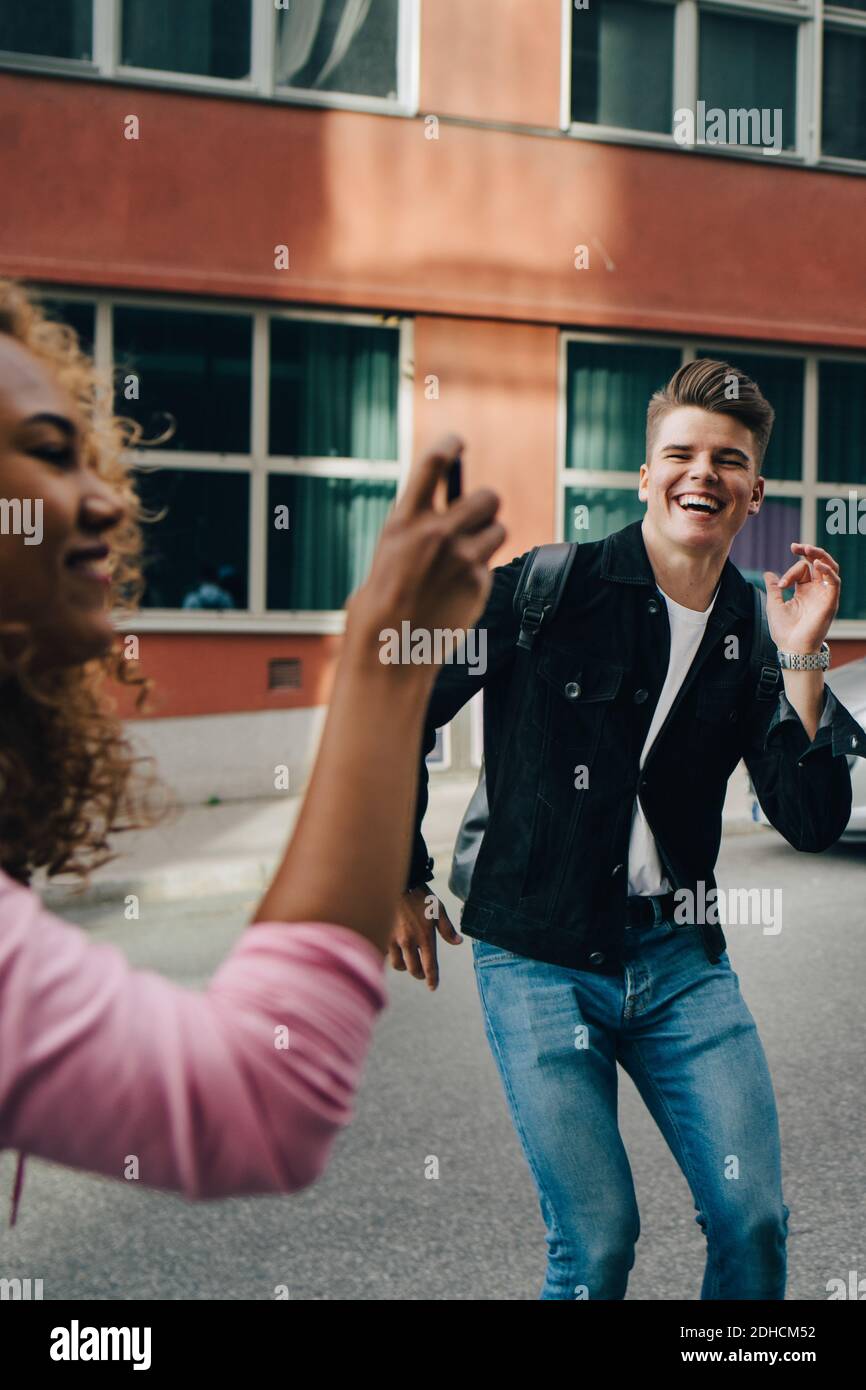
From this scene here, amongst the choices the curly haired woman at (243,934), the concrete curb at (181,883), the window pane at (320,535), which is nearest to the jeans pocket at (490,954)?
the curly haired woman at (243,934)

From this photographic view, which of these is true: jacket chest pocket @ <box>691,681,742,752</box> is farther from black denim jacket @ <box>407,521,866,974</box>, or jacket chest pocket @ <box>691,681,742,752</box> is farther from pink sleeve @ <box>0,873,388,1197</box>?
pink sleeve @ <box>0,873,388,1197</box>

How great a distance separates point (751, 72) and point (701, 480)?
1179 centimetres

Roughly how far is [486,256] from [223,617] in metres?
3.53

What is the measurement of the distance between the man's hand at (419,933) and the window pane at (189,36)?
993 centimetres

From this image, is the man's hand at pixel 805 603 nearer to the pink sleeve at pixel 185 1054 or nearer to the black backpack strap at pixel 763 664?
the black backpack strap at pixel 763 664

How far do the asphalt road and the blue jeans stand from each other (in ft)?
4.26

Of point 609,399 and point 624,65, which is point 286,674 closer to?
point 609,399

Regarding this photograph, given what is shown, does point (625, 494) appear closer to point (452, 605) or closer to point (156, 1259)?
point (156, 1259)

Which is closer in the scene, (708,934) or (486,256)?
(708,934)

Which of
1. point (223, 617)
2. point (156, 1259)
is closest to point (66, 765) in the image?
point (156, 1259)

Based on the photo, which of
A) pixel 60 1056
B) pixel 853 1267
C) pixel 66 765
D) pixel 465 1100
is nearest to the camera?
pixel 60 1056

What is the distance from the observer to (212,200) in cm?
1099

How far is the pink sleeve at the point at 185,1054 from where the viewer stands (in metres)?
0.84

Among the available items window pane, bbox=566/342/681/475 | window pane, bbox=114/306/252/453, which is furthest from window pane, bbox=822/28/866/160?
window pane, bbox=114/306/252/453
